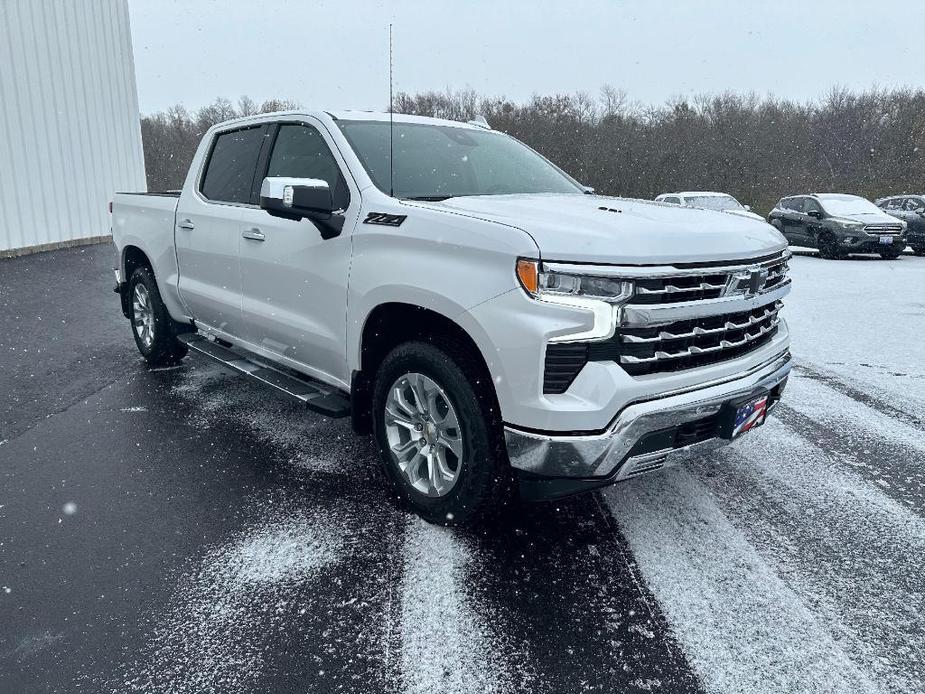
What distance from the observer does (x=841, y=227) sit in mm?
16156

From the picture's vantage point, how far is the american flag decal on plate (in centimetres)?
290

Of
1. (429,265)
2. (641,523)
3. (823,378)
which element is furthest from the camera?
(823,378)

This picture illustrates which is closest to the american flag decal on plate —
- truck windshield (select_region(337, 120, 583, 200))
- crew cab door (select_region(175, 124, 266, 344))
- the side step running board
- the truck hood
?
the truck hood

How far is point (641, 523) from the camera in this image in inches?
130

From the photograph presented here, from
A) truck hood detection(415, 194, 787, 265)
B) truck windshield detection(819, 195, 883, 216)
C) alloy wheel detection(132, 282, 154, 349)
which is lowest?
alloy wheel detection(132, 282, 154, 349)

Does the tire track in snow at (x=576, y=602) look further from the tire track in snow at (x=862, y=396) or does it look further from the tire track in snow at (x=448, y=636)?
the tire track in snow at (x=862, y=396)

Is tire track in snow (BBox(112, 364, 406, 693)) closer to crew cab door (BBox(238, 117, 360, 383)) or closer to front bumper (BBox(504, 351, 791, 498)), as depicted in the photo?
crew cab door (BBox(238, 117, 360, 383))

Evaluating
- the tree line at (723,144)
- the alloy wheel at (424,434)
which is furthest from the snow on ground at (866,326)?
the tree line at (723,144)

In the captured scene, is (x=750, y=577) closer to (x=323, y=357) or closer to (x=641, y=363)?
(x=641, y=363)

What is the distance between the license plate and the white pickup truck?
0.01 m

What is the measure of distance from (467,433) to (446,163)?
1796mm

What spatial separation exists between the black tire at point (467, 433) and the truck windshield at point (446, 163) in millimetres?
919

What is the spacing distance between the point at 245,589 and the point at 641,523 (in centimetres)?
184

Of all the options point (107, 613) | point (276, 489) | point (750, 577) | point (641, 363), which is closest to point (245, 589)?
point (107, 613)
